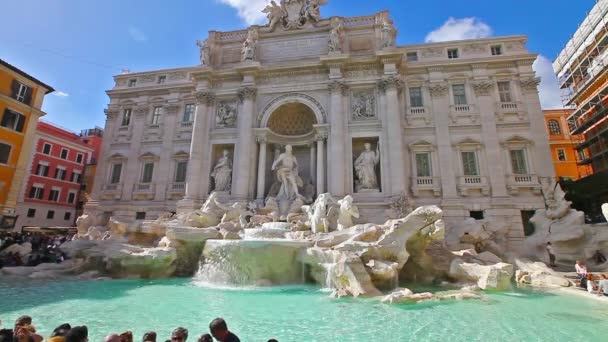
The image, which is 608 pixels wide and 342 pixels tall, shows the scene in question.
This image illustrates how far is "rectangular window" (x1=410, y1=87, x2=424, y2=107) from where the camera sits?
18.4 meters

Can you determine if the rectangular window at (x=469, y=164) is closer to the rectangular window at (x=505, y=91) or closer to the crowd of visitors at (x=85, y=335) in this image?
the rectangular window at (x=505, y=91)

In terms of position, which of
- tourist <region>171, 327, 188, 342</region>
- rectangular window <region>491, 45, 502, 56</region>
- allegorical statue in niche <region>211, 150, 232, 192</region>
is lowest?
tourist <region>171, 327, 188, 342</region>

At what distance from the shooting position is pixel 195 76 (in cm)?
1967

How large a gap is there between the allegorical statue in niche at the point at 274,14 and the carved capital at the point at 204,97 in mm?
5913

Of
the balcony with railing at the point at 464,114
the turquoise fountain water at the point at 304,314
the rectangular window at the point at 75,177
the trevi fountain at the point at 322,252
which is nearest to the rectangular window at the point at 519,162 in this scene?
the trevi fountain at the point at 322,252

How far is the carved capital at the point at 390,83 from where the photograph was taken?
17.0m

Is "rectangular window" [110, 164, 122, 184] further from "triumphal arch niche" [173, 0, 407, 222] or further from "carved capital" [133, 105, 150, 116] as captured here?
"triumphal arch niche" [173, 0, 407, 222]

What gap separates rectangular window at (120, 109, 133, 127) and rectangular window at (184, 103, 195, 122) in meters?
4.40

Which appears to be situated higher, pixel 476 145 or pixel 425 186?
pixel 476 145

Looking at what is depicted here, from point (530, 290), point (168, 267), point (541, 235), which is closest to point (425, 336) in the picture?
point (530, 290)

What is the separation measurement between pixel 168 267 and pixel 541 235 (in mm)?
15032

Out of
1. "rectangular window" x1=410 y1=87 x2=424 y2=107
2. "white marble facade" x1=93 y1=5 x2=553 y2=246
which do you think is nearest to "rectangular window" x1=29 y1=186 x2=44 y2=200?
"white marble facade" x1=93 y1=5 x2=553 y2=246

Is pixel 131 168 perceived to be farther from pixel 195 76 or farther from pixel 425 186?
pixel 425 186

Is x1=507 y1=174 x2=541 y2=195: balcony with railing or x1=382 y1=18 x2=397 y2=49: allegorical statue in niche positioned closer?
x1=507 y1=174 x2=541 y2=195: balcony with railing
